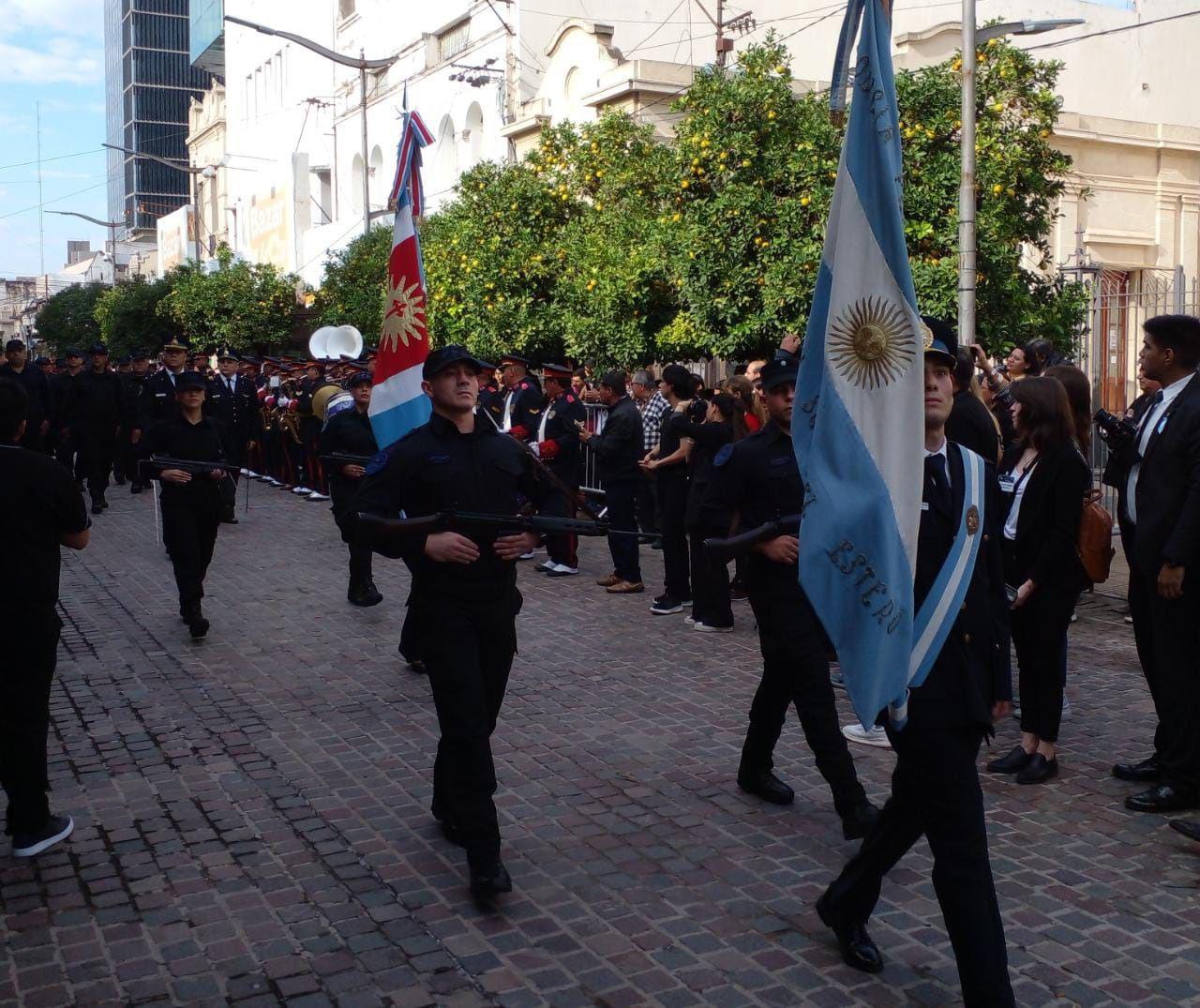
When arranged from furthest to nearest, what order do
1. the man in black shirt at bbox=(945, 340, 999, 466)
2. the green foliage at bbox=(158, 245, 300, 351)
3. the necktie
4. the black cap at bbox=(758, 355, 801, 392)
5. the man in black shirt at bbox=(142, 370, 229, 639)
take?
1. the green foliage at bbox=(158, 245, 300, 351)
2. the man in black shirt at bbox=(142, 370, 229, 639)
3. the man in black shirt at bbox=(945, 340, 999, 466)
4. the black cap at bbox=(758, 355, 801, 392)
5. the necktie

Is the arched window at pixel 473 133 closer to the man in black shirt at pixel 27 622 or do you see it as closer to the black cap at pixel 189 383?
the black cap at pixel 189 383

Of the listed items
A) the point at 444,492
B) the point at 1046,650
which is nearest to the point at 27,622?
the point at 444,492

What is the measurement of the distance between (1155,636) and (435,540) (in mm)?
3327

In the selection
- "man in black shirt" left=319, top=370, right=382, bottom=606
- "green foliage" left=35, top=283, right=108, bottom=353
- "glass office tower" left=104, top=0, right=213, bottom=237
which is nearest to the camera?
"man in black shirt" left=319, top=370, right=382, bottom=606

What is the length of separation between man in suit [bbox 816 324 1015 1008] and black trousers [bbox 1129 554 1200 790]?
6.62ft

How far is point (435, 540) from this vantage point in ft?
16.9

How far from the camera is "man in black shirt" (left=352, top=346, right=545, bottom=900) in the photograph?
5109 millimetres

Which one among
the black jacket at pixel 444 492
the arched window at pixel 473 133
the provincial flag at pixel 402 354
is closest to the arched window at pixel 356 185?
the arched window at pixel 473 133

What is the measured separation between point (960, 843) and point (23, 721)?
12.5 feet

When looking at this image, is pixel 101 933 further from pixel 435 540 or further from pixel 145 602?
pixel 145 602

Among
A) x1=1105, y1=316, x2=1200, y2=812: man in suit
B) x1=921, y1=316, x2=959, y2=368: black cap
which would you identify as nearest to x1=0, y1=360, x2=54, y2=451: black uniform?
x1=1105, y1=316, x2=1200, y2=812: man in suit

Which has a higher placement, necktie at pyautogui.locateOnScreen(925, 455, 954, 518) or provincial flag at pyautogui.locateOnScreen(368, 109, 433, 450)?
provincial flag at pyautogui.locateOnScreen(368, 109, 433, 450)

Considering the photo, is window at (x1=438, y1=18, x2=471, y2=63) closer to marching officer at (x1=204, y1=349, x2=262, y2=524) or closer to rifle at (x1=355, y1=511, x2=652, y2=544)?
marching officer at (x1=204, y1=349, x2=262, y2=524)

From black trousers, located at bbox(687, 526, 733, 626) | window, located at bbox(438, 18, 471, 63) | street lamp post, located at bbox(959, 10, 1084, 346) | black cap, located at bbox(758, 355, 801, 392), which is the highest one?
window, located at bbox(438, 18, 471, 63)
